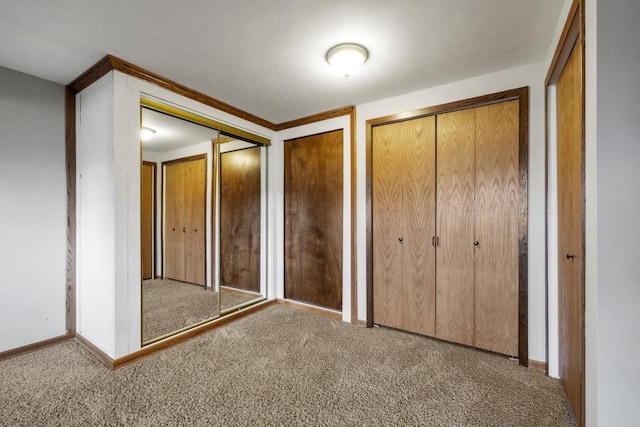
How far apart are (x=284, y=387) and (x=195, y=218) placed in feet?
8.27

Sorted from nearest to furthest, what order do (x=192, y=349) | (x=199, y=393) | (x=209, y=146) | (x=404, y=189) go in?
(x=199, y=393) → (x=192, y=349) → (x=404, y=189) → (x=209, y=146)

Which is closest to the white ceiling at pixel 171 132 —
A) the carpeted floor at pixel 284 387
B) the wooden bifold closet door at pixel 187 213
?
the wooden bifold closet door at pixel 187 213

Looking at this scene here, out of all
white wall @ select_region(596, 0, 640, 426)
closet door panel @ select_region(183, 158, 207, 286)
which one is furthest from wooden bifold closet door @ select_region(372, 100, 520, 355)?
closet door panel @ select_region(183, 158, 207, 286)

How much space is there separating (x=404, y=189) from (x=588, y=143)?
1.62 metres

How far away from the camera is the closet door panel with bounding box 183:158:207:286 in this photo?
3674mm

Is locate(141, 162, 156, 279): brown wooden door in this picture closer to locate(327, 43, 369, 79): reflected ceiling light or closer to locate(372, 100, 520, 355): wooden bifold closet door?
locate(327, 43, 369, 79): reflected ceiling light

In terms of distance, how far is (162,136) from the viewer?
10.3 feet

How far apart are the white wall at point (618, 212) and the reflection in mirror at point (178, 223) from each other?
319 centimetres

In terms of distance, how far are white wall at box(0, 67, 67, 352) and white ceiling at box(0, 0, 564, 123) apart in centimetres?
28

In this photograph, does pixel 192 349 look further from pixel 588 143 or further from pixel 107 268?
pixel 588 143

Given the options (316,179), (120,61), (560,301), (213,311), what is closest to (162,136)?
(120,61)

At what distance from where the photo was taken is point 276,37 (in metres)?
1.97

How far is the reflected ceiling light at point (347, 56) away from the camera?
81.0 inches

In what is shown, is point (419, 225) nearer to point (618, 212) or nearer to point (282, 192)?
point (618, 212)
